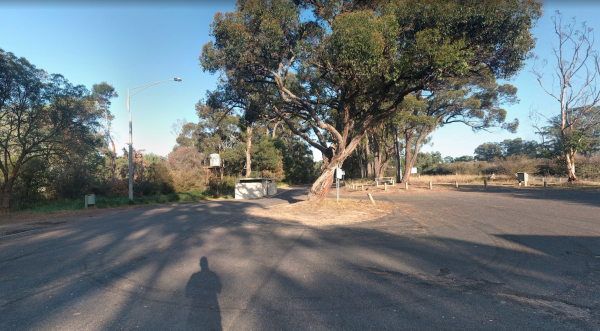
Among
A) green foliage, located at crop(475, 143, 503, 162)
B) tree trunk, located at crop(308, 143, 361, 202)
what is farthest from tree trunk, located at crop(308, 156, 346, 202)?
green foliage, located at crop(475, 143, 503, 162)

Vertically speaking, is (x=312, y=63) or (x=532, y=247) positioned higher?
(x=312, y=63)

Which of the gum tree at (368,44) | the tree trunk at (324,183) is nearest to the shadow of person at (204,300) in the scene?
the gum tree at (368,44)

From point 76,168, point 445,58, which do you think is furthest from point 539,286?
point 76,168

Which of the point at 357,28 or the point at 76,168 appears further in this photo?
the point at 76,168

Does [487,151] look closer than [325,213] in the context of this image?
No

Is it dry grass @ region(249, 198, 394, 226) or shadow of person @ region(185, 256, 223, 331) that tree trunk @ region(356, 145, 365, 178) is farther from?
shadow of person @ region(185, 256, 223, 331)

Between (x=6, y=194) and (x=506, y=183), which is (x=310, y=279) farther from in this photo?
(x=506, y=183)

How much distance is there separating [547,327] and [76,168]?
2511 centimetres

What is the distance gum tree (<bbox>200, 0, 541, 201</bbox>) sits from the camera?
11.7 metres

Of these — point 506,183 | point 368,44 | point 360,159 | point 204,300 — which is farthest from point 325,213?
point 360,159

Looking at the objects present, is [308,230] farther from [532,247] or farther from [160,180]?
[160,180]

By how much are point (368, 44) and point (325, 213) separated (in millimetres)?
6945

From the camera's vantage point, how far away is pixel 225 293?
14.3ft

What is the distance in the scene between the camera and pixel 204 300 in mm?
4141
